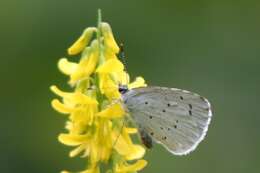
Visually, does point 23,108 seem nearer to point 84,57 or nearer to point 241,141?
point 241,141

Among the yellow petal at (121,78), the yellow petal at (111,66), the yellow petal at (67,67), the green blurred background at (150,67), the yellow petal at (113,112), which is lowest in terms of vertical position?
the green blurred background at (150,67)

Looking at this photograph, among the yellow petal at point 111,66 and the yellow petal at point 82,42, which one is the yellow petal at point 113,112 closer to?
the yellow petal at point 111,66

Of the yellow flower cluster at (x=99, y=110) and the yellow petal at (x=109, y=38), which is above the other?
the yellow petal at (x=109, y=38)

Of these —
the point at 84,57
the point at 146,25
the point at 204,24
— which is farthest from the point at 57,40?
the point at 84,57

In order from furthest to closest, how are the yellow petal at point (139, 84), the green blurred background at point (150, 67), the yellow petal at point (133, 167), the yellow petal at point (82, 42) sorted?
the green blurred background at point (150, 67)
the yellow petal at point (139, 84)
the yellow petal at point (82, 42)
the yellow petal at point (133, 167)

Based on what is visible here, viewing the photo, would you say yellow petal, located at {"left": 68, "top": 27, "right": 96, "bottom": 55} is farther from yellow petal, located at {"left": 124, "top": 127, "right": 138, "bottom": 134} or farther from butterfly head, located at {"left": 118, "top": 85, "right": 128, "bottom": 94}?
yellow petal, located at {"left": 124, "top": 127, "right": 138, "bottom": 134}

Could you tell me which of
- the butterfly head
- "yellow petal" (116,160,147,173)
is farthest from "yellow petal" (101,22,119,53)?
"yellow petal" (116,160,147,173)

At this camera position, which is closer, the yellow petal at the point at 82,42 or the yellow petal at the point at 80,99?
the yellow petal at the point at 80,99

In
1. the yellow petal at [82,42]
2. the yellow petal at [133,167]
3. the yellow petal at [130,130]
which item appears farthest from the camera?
the yellow petal at [82,42]

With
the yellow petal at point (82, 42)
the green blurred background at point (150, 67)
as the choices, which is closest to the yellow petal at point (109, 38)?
the yellow petal at point (82, 42)
